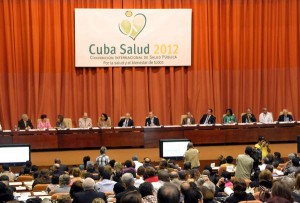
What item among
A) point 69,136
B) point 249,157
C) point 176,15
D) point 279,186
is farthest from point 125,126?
point 279,186

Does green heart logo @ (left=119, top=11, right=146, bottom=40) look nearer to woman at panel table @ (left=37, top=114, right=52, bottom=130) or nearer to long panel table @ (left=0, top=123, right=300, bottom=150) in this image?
long panel table @ (left=0, top=123, right=300, bottom=150)

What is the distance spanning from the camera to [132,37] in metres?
19.1

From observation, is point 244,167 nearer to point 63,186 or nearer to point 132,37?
point 63,186

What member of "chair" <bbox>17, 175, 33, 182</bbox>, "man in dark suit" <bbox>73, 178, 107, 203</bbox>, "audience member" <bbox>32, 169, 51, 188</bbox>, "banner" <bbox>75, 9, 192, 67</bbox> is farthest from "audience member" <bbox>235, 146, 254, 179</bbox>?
"banner" <bbox>75, 9, 192, 67</bbox>

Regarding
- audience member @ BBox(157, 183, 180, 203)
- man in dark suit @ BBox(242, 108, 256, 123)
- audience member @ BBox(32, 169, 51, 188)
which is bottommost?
audience member @ BBox(32, 169, 51, 188)

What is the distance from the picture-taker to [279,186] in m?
5.25

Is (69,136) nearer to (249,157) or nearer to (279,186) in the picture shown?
(249,157)

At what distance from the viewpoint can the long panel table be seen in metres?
16.2

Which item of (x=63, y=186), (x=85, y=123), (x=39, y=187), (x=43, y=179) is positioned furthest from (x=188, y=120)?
(x=63, y=186)

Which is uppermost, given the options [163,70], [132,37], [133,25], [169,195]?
[133,25]

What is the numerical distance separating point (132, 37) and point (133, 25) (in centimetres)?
42

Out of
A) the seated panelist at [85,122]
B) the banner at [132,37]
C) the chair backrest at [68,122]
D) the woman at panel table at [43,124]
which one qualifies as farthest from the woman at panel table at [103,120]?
the banner at [132,37]

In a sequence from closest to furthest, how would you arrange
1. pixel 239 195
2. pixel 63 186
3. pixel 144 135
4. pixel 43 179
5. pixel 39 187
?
pixel 239 195, pixel 63 186, pixel 39 187, pixel 43 179, pixel 144 135

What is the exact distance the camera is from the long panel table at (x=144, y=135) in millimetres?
16188
